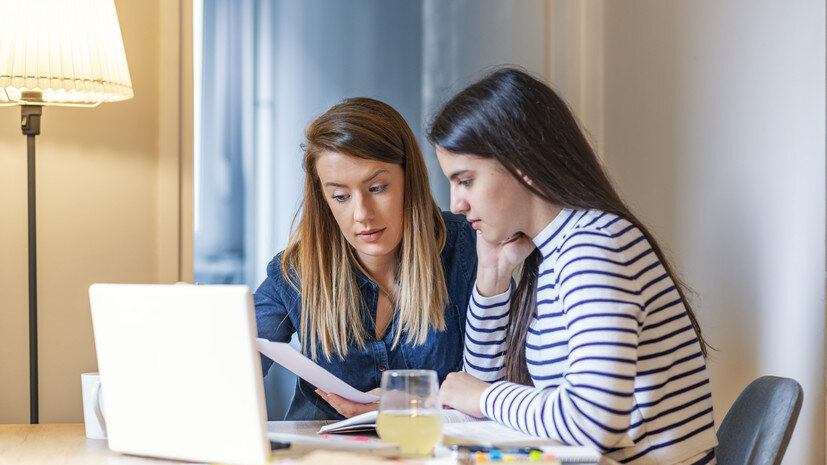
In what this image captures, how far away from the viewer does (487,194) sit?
4.02ft

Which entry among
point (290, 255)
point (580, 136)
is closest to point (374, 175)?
point (290, 255)

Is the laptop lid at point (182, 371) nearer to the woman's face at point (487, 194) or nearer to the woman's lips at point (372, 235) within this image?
the woman's face at point (487, 194)

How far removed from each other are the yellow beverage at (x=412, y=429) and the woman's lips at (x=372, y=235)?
2.27 feet

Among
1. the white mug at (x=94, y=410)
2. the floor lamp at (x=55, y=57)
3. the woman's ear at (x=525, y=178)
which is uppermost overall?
the floor lamp at (x=55, y=57)

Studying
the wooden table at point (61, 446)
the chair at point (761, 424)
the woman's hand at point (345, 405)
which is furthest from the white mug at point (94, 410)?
the chair at point (761, 424)

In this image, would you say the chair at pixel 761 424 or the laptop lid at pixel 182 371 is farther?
the chair at pixel 761 424

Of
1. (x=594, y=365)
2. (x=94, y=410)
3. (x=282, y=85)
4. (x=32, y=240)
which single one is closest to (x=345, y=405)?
(x=94, y=410)

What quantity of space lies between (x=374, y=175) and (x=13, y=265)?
33.0 inches

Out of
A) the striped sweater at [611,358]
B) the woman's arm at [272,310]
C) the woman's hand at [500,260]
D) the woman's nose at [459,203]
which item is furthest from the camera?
the woman's arm at [272,310]

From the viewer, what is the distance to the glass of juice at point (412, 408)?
0.92 meters

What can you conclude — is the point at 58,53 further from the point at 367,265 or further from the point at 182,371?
the point at 182,371

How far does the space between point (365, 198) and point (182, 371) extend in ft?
2.33

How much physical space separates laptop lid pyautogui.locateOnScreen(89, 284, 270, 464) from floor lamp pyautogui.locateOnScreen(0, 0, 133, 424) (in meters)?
0.67

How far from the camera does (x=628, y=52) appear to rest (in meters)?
2.15
